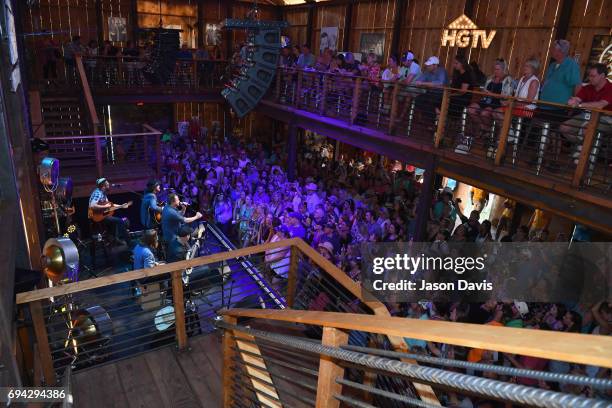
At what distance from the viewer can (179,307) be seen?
4.23 metres

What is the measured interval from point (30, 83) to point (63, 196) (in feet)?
25.6

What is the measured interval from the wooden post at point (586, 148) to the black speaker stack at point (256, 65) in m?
5.16

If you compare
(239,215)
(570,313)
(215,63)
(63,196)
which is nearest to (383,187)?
(239,215)

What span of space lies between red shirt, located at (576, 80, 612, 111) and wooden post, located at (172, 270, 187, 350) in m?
5.96

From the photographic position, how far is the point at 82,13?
17.0m

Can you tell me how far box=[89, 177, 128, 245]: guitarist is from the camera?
844 cm

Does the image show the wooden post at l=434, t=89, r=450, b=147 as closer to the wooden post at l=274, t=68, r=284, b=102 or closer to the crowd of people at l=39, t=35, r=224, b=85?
the wooden post at l=274, t=68, r=284, b=102

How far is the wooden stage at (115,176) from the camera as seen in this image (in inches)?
405

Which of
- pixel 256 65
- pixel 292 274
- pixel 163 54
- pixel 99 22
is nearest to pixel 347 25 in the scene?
pixel 163 54

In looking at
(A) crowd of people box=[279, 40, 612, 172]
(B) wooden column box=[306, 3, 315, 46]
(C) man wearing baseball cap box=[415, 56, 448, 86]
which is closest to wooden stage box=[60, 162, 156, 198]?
(A) crowd of people box=[279, 40, 612, 172]

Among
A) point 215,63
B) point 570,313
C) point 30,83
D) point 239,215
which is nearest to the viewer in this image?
point 570,313

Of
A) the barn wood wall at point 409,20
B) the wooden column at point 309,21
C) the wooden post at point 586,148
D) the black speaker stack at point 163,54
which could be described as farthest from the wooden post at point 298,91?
the wooden post at point 586,148

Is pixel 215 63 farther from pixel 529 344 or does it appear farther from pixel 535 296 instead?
pixel 529 344

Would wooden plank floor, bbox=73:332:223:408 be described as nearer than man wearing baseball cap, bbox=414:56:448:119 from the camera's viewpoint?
Yes
